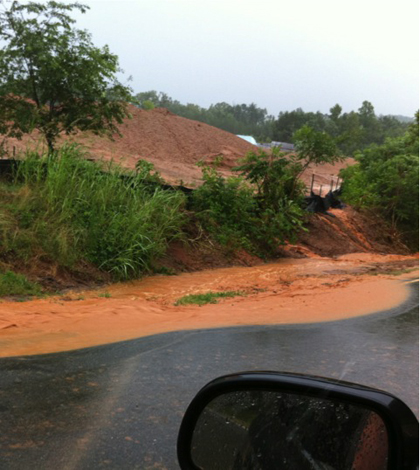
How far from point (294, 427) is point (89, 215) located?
9695mm

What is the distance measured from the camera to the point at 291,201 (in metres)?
15.8

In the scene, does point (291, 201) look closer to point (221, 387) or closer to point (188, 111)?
point (221, 387)

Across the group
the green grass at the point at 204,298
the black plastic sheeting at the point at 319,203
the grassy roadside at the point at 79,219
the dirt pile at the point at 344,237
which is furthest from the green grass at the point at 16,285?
the black plastic sheeting at the point at 319,203

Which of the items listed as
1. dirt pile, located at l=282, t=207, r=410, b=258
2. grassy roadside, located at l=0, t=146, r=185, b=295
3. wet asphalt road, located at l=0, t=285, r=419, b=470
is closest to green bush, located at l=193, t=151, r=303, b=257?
dirt pile, located at l=282, t=207, r=410, b=258

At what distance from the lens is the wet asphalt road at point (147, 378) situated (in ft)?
11.2

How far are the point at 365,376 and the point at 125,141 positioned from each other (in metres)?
28.9

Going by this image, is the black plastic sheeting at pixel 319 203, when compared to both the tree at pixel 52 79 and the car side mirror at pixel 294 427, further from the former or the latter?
the car side mirror at pixel 294 427

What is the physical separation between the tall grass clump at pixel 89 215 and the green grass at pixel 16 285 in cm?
108

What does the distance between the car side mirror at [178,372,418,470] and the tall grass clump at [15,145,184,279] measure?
8476mm

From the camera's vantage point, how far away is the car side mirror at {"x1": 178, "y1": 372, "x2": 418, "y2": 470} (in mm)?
1240

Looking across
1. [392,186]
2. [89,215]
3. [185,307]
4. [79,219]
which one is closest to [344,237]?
[392,186]

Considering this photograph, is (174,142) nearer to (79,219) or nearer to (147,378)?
(79,219)

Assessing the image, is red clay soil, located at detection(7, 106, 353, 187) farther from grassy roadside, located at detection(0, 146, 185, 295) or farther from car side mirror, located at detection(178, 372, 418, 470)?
car side mirror, located at detection(178, 372, 418, 470)

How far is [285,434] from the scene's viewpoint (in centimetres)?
142
